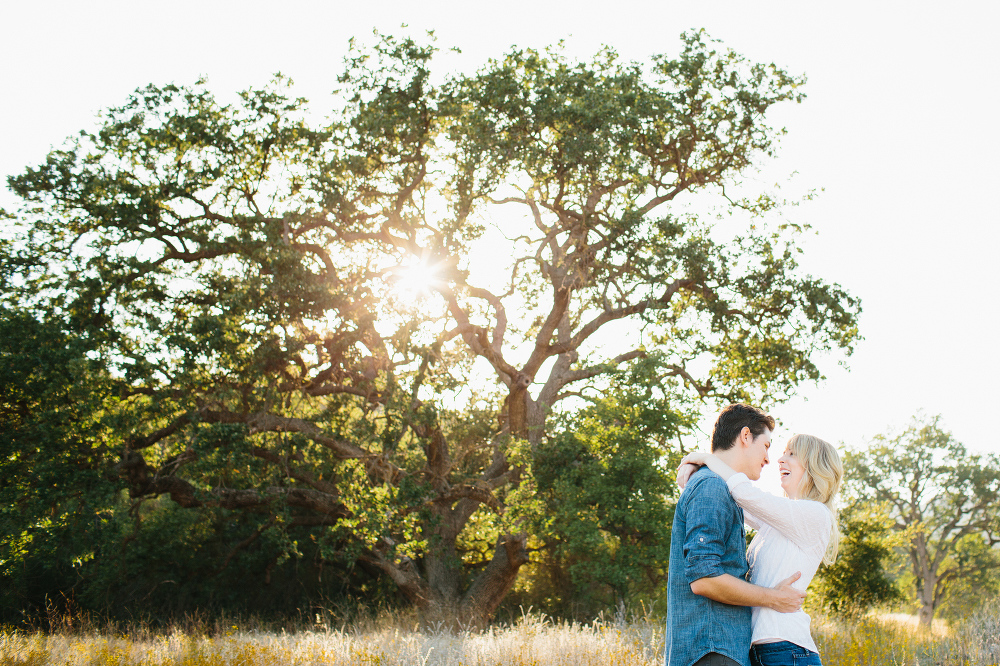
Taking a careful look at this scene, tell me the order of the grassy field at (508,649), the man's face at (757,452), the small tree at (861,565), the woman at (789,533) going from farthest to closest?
the small tree at (861,565) → the grassy field at (508,649) → the man's face at (757,452) → the woman at (789,533)

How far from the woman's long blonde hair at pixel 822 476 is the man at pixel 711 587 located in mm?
382

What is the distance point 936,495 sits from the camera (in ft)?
108

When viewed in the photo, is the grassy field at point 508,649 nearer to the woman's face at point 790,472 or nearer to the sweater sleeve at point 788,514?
the woman's face at point 790,472

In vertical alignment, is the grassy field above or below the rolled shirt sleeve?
below

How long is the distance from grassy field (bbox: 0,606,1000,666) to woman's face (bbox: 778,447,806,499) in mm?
4095

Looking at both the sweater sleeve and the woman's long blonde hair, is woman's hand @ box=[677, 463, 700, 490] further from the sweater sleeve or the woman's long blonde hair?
the woman's long blonde hair

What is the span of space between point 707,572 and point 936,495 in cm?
3708

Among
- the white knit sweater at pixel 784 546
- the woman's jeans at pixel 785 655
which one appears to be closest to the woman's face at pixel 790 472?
the white knit sweater at pixel 784 546

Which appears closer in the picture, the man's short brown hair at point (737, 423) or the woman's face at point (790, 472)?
the man's short brown hair at point (737, 423)

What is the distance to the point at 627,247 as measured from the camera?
13117 millimetres

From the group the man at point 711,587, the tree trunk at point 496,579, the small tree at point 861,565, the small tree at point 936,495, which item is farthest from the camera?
the small tree at point 936,495

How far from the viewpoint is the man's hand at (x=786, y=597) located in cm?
253

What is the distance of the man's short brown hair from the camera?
9.10 ft

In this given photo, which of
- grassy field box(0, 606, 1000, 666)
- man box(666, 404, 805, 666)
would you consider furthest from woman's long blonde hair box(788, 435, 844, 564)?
grassy field box(0, 606, 1000, 666)
